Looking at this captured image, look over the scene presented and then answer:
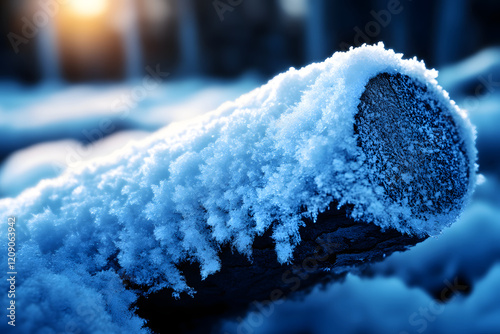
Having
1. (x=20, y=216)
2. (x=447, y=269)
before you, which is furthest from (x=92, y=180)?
(x=447, y=269)

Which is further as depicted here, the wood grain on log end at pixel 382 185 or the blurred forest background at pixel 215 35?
the blurred forest background at pixel 215 35

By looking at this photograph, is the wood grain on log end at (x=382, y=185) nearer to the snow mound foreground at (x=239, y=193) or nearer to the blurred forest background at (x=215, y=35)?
the snow mound foreground at (x=239, y=193)

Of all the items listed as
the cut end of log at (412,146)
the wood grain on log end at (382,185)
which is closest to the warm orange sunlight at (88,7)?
the wood grain on log end at (382,185)

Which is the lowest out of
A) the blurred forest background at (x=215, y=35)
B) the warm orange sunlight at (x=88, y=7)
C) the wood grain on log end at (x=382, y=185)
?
the wood grain on log end at (x=382, y=185)

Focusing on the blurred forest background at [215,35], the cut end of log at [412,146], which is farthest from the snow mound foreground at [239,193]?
the blurred forest background at [215,35]

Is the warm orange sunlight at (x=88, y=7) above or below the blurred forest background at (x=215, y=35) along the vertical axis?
above

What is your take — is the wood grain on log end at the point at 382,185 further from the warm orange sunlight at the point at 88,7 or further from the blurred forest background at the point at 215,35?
the warm orange sunlight at the point at 88,7

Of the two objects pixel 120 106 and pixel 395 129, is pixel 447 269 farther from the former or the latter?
pixel 120 106
